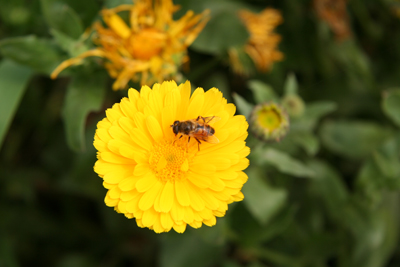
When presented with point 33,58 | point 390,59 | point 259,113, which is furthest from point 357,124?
point 33,58

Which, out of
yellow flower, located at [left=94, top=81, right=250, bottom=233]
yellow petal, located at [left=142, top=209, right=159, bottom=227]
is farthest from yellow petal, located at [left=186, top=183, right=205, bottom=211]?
yellow petal, located at [left=142, top=209, right=159, bottom=227]

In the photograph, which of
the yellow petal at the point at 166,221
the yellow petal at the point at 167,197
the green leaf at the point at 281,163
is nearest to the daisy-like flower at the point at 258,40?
the green leaf at the point at 281,163

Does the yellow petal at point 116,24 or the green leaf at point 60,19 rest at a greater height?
the yellow petal at point 116,24

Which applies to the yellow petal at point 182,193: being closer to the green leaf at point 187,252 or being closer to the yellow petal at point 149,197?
the yellow petal at point 149,197

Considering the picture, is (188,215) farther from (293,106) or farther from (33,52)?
(33,52)

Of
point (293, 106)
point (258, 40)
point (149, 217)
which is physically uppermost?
point (258, 40)

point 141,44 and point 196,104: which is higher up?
point 141,44

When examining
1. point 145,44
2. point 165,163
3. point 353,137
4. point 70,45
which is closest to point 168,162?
point 165,163
